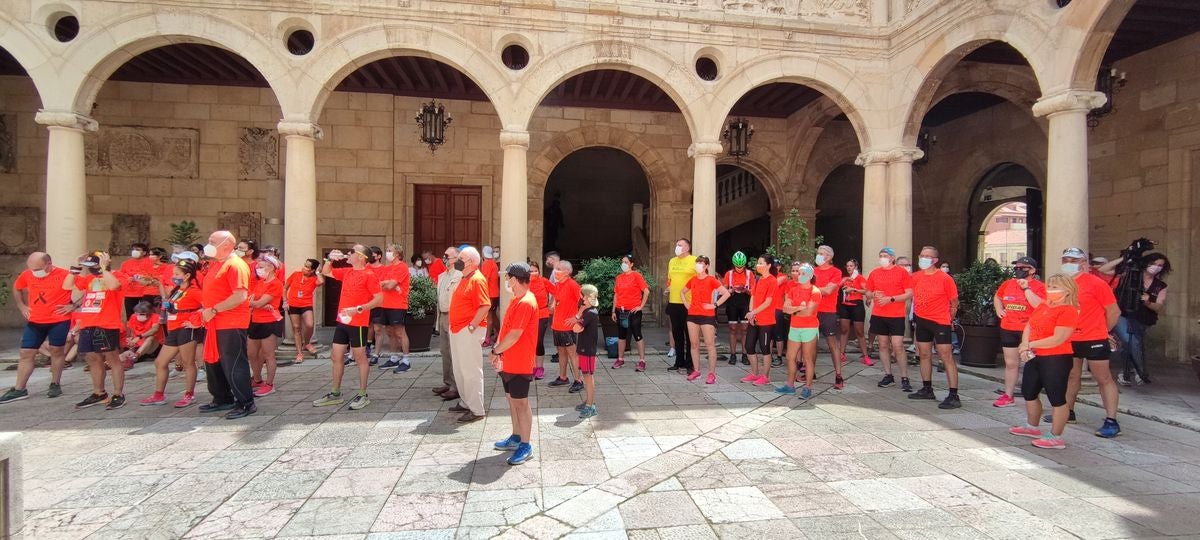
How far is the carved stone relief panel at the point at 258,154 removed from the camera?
11.4 meters

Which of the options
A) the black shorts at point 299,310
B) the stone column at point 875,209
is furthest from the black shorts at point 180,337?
the stone column at point 875,209

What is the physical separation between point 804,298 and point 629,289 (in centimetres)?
255

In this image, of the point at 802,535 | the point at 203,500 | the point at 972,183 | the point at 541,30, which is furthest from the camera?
the point at 972,183

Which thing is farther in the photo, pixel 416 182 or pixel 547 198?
pixel 547 198

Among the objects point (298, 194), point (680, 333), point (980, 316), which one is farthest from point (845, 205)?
point (298, 194)

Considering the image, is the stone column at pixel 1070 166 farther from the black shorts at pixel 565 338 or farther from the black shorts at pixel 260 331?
the black shorts at pixel 260 331

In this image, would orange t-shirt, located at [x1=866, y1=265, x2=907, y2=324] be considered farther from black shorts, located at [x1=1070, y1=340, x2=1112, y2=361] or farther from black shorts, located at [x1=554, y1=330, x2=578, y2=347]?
black shorts, located at [x1=554, y1=330, x2=578, y2=347]

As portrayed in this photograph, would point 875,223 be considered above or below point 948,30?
below

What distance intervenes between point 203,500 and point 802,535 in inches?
142

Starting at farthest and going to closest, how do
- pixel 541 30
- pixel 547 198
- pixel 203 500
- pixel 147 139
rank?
pixel 547 198
pixel 147 139
pixel 541 30
pixel 203 500

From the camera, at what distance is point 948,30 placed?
8312 mm

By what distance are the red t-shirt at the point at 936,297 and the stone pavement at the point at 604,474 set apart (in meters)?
1.00

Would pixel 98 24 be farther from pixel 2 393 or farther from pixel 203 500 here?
pixel 203 500

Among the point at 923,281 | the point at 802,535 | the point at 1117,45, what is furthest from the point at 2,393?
the point at 1117,45
